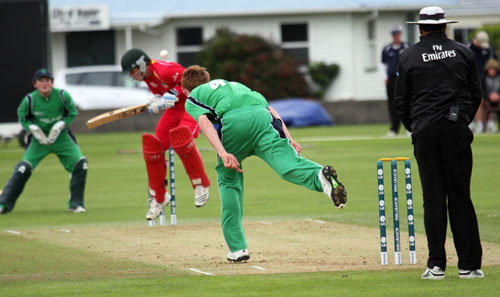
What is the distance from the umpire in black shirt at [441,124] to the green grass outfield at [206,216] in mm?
333

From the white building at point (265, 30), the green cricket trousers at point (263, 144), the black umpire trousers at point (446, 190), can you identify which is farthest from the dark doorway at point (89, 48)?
the black umpire trousers at point (446, 190)

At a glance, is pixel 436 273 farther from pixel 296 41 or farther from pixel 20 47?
pixel 296 41

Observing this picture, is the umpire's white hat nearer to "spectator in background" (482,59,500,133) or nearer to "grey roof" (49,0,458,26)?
"spectator in background" (482,59,500,133)

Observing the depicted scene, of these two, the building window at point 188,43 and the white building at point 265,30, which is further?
the building window at point 188,43

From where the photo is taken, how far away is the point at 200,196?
11.2 meters

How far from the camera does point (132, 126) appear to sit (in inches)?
1304

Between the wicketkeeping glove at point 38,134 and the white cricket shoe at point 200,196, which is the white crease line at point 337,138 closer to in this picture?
the wicketkeeping glove at point 38,134

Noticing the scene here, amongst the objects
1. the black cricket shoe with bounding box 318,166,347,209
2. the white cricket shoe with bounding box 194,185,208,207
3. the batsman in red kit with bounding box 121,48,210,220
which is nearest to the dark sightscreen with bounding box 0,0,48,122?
the batsman in red kit with bounding box 121,48,210,220

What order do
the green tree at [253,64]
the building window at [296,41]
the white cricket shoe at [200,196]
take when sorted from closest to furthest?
the white cricket shoe at [200,196]
the green tree at [253,64]
the building window at [296,41]

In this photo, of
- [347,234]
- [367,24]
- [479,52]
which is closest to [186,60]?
[367,24]

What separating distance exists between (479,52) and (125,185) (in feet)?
32.1

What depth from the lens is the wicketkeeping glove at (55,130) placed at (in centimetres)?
1369

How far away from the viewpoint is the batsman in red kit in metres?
11.4

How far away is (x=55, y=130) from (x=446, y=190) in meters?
7.63
